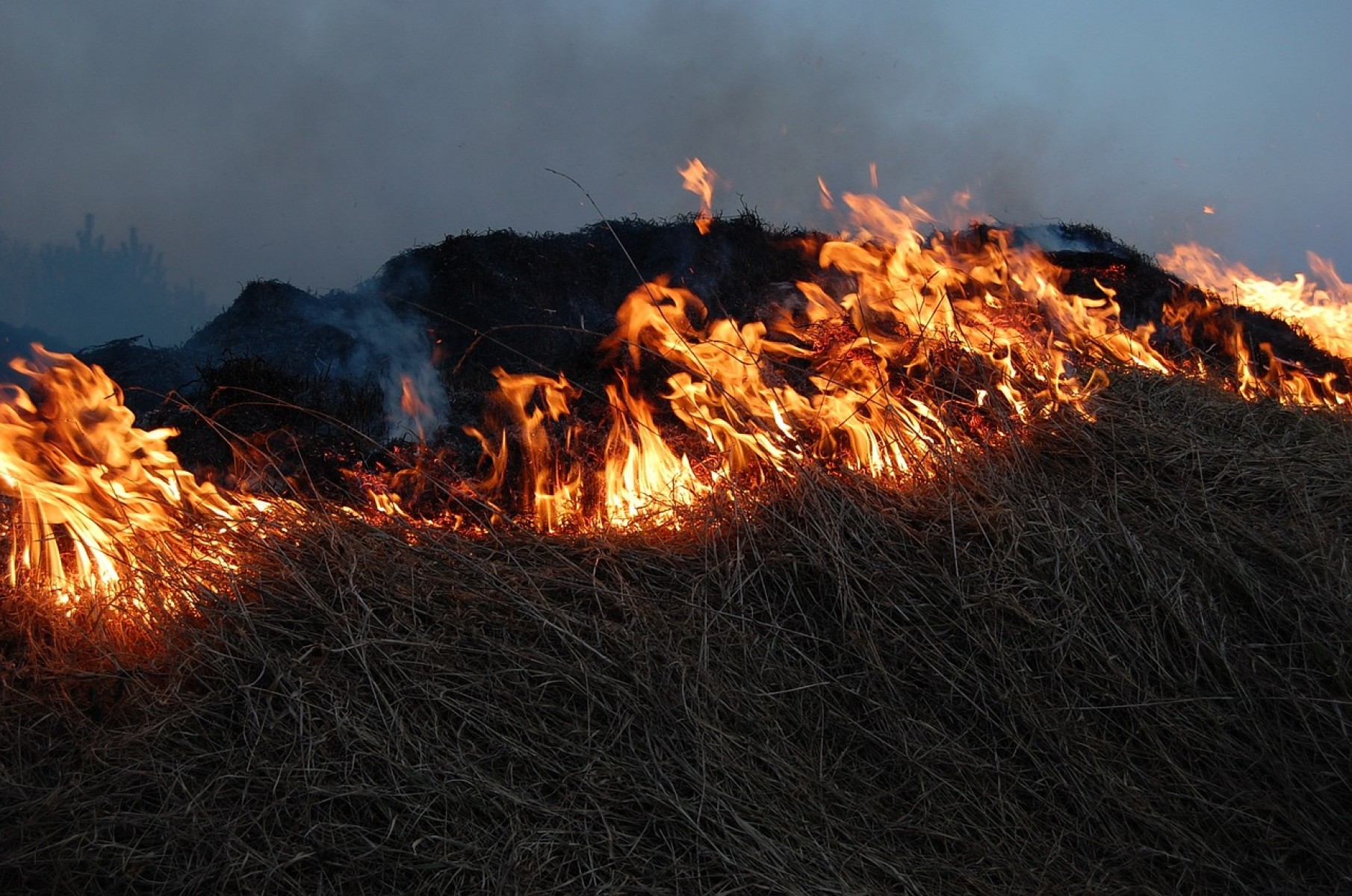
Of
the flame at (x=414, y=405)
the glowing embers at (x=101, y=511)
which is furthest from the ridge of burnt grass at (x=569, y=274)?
the glowing embers at (x=101, y=511)

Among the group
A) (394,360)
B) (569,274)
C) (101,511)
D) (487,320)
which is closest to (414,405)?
(394,360)

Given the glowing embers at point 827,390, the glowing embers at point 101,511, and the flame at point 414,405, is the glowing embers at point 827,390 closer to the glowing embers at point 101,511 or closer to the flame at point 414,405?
the flame at point 414,405

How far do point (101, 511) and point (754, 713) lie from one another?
7.37ft

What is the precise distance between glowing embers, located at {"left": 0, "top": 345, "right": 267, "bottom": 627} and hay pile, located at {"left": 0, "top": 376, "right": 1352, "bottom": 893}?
0.23m

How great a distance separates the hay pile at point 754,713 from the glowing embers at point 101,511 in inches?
8.9

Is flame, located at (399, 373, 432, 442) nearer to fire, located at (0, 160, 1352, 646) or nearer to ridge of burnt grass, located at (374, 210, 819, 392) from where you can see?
fire, located at (0, 160, 1352, 646)

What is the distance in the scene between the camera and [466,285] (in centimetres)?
782

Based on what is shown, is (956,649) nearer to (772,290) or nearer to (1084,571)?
(1084,571)

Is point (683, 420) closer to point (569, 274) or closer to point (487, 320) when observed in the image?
point (487, 320)

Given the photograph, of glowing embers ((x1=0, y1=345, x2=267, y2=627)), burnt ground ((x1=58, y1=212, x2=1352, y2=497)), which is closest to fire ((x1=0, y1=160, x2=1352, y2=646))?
glowing embers ((x1=0, y1=345, x2=267, y2=627))

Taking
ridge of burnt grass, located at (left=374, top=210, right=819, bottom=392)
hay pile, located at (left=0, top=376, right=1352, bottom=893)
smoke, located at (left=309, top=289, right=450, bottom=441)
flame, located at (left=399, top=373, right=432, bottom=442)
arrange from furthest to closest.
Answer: ridge of burnt grass, located at (left=374, top=210, right=819, bottom=392) → smoke, located at (left=309, top=289, right=450, bottom=441) → flame, located at (left=399, top=373, right=432, bottom=442) → hay pile, located at (left=0, top=376, right=1352, bottom=893)

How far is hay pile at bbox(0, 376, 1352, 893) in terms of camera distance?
7.01ft

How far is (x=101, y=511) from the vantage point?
2.99 m

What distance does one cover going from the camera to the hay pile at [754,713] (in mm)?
2137
